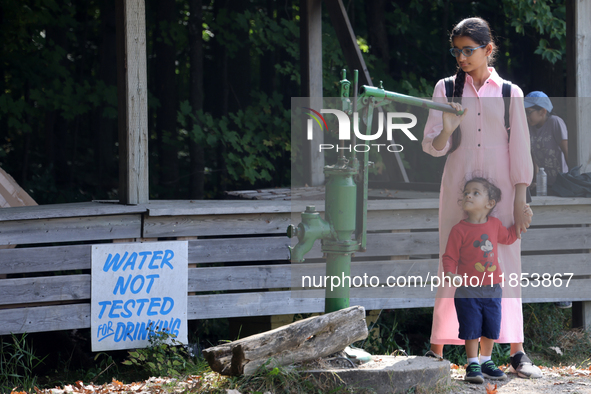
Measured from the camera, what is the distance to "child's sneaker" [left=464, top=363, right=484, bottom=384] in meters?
3.68

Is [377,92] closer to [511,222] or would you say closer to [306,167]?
[511,222]

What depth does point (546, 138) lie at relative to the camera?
6.18m

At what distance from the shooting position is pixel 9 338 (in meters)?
6.42

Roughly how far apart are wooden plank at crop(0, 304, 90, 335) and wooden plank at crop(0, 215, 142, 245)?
0.51 meters

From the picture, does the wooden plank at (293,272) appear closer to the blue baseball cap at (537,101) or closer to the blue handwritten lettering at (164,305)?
the blue handwritten lettering at (164,305)

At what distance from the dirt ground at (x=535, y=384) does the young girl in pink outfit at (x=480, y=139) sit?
1.54ft

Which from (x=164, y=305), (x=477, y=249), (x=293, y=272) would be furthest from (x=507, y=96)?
(x=164, y=305)

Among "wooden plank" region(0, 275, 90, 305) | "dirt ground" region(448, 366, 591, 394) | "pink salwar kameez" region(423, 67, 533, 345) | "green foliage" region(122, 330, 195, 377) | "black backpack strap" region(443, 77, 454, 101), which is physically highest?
"black backpack strap" region(443, 77, 454, 101)

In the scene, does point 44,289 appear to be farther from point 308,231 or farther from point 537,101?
point 537,101

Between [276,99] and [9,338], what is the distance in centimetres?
435

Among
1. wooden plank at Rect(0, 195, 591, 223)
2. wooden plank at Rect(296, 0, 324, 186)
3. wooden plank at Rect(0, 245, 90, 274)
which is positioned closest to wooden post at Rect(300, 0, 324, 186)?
wooden plank at Rect(296, 0, 324, 186)

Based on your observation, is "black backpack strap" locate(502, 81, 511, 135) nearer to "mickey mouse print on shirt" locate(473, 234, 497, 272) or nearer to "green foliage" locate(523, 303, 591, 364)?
"mickey mouse print on shirt" locate(473, 234, 497, 272)

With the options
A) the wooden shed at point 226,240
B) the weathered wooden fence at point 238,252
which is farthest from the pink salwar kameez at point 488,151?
the wooden shed at point 226,240

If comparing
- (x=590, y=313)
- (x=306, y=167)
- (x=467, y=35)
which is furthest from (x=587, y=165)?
(x=467, y=35)
